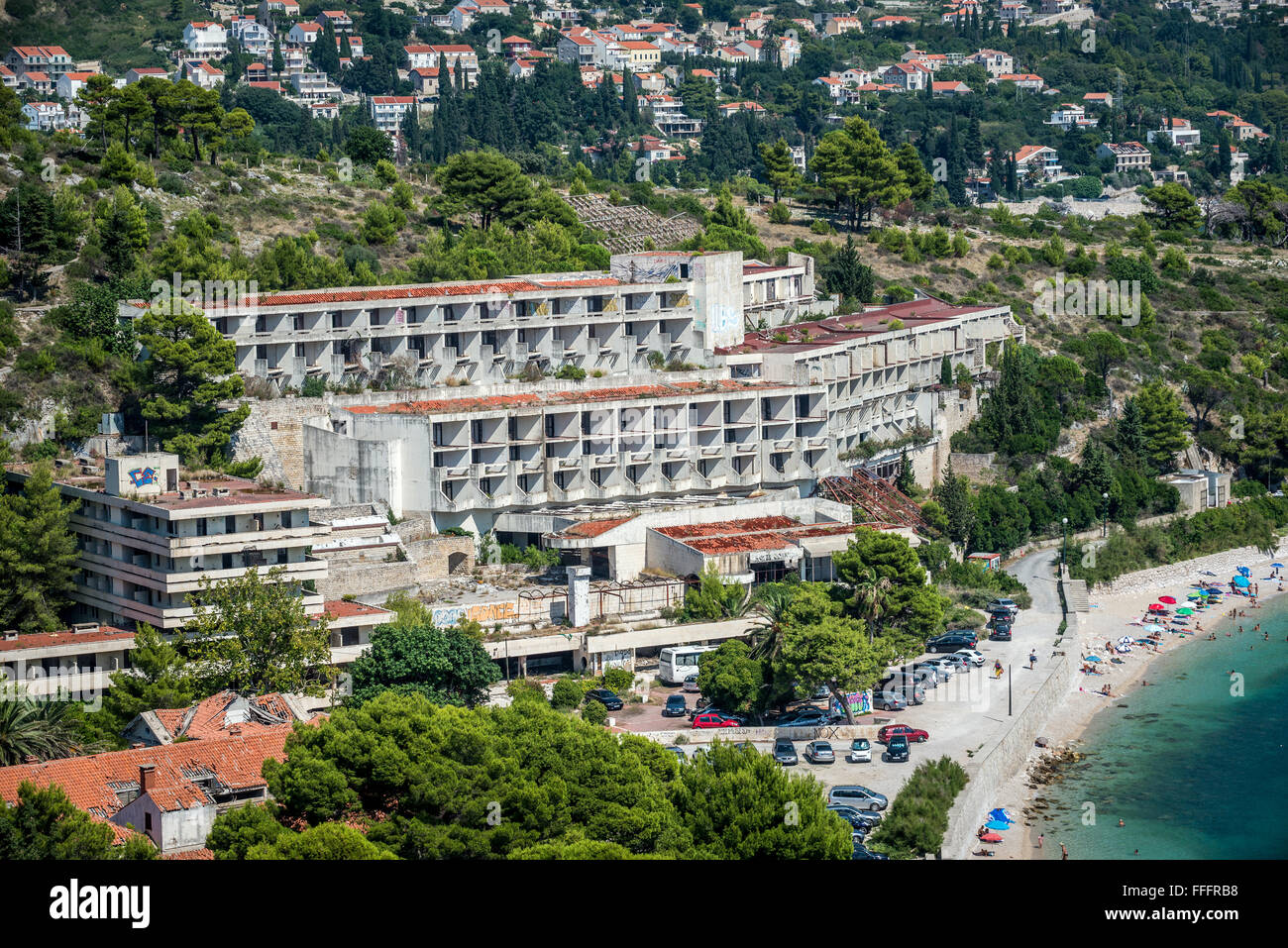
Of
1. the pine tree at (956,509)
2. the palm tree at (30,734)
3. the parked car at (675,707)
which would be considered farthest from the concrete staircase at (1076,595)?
the palm tree at (30,734)

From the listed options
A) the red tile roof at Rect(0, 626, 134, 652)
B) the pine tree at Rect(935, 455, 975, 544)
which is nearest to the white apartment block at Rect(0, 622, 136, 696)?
the red tile roof at Rect(0, 626, 134, 652)

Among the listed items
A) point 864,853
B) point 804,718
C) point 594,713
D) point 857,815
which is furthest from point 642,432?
point 864,853

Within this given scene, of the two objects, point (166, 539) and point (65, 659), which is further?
point (166, 539)

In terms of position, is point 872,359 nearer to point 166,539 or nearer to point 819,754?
point 819,754
